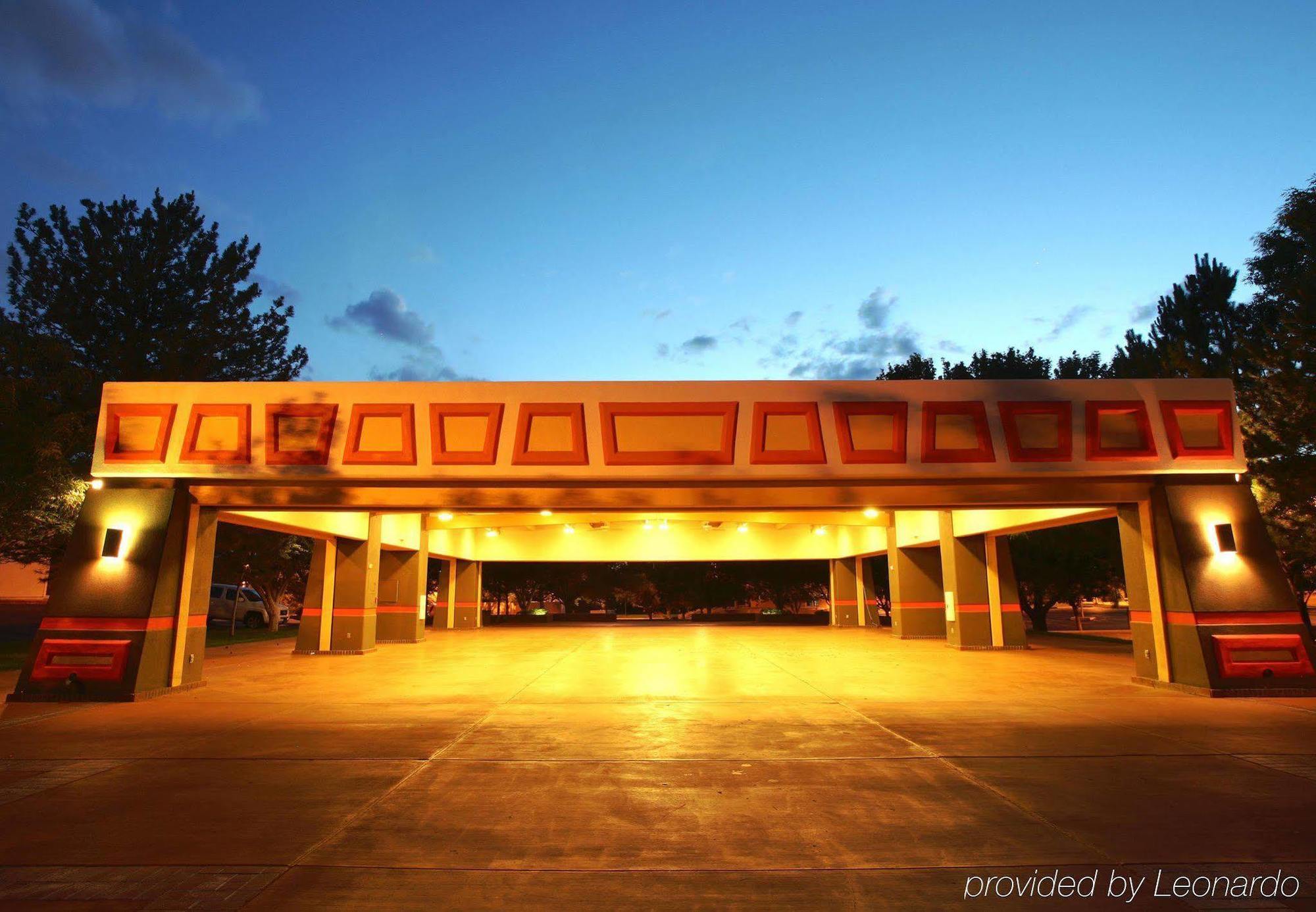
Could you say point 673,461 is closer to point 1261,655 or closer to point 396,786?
point 396,786

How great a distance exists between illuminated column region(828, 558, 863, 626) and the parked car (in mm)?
27643

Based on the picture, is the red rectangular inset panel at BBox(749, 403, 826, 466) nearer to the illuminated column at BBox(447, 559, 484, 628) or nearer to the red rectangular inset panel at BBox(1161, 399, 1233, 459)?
the red rectangular inset panel at BBox(1161, 399, 1233, 459)

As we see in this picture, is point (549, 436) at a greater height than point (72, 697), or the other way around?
point (549, 436)

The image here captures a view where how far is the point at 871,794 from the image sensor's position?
22.9 ft

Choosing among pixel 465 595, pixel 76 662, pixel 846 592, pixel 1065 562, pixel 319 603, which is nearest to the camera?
pixel 76 662

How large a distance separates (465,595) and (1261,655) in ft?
101

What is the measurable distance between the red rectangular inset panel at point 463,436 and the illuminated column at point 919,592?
1812 centimetres

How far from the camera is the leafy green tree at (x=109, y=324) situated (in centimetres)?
1884

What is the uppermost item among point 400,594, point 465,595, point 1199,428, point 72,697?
point 1199,428

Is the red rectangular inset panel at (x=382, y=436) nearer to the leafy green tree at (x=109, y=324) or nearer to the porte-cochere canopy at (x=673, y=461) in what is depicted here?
the porte-cochere canopy at (x=673, y=461)

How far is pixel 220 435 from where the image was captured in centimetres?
1330

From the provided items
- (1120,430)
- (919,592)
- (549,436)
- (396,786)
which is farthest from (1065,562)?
(396,786)

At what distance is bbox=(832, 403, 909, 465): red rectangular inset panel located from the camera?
13.1 m

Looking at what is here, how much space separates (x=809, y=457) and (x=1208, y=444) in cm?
698
